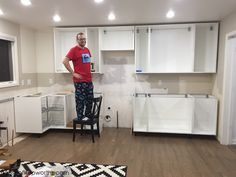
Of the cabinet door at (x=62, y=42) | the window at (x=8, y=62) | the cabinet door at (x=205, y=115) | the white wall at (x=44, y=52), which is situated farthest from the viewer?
the white wall at (x=44, y=52)

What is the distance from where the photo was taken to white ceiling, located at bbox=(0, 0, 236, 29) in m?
2.77

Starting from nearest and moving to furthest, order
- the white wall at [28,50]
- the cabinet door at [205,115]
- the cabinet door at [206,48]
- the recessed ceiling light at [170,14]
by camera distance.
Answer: the recessed ceiling light at [170,14], the cabinet door at [205,115], the cabinet door at [206,48], the white wall at [28,50]

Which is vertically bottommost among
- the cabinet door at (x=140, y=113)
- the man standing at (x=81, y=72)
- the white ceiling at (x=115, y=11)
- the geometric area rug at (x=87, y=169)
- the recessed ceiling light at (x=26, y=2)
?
the geometric area rug at (x=87, y=169)

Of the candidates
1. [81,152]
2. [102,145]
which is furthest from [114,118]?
[81,152]

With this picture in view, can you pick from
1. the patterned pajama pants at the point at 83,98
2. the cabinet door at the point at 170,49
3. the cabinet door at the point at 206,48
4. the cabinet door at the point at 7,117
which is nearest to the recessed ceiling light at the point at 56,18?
the patterned pajama pants at the point at 83,98

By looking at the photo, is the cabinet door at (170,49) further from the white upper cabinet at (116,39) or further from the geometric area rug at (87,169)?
the geometric area rug at (87,169)

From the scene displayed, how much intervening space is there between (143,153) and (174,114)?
1.37m

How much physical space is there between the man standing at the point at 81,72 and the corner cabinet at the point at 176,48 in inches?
47.4

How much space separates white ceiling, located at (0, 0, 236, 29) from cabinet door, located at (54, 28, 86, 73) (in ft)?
1.26

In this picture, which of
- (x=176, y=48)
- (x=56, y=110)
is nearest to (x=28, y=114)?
(x=56, y=110)

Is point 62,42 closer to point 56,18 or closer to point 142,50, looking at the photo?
point 56,18

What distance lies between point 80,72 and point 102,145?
57.0 inches

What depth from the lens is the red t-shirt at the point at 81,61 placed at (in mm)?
3581

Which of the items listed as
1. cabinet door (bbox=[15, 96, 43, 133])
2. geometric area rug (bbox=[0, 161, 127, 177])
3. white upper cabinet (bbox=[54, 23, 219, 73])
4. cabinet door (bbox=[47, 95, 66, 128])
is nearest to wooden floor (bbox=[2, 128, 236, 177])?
geometric area rug (bbox=[0, 161, 127, 177])
